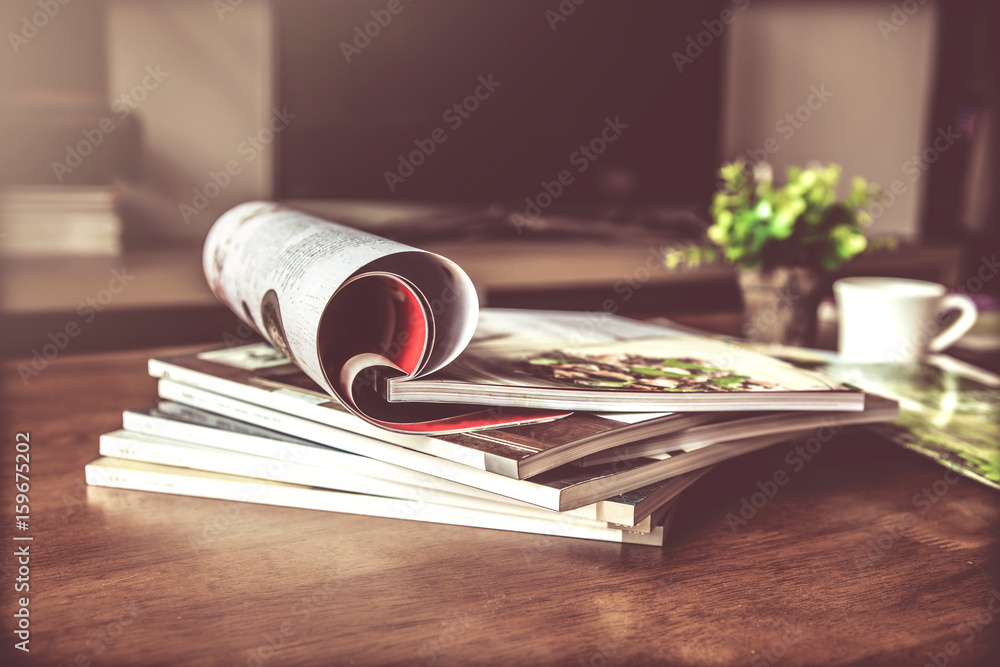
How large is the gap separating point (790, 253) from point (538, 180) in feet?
5.83

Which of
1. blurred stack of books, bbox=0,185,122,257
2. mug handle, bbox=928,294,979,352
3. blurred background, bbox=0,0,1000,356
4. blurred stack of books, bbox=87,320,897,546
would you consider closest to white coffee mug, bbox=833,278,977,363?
mug handle, bbox=928,294,979,352

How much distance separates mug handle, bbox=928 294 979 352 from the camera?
0.84m

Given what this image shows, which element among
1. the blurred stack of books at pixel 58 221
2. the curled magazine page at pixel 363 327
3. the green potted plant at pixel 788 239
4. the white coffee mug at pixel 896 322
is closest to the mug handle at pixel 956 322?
the white coffee mug at pixel 896 322

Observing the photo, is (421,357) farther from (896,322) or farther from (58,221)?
(58,221)

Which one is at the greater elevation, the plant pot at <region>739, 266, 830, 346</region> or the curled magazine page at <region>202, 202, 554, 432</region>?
the curled magazine page at <region>202, 202, 554, 432</region>

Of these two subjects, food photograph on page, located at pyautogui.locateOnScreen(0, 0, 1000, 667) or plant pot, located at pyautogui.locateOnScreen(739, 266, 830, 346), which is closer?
food photograph on page, located at pyautogui.locateOnScreen(0, 0, 1000, 667)

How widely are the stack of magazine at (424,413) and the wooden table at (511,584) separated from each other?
0.06 ft

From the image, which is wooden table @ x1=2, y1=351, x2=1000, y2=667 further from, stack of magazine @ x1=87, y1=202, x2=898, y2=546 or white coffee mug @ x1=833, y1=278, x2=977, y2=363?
white coffee mug @ x1=833, y1=278, x2=977, y2=363

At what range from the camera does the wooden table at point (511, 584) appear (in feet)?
1.16

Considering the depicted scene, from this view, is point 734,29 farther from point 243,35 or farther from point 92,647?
point 92,647

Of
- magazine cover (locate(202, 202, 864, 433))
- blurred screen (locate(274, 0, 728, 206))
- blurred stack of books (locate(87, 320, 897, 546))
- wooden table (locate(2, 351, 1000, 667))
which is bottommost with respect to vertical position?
wooden table (locate(2, 351, 1000, 667))

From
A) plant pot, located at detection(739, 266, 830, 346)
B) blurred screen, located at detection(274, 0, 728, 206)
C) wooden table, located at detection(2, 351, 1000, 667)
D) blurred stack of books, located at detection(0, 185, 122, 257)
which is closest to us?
wooden table, located at detection(2, 351, 1000, 667)

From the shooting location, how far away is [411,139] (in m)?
2.47

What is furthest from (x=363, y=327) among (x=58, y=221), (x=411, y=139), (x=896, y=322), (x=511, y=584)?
(x=411, y=139)
